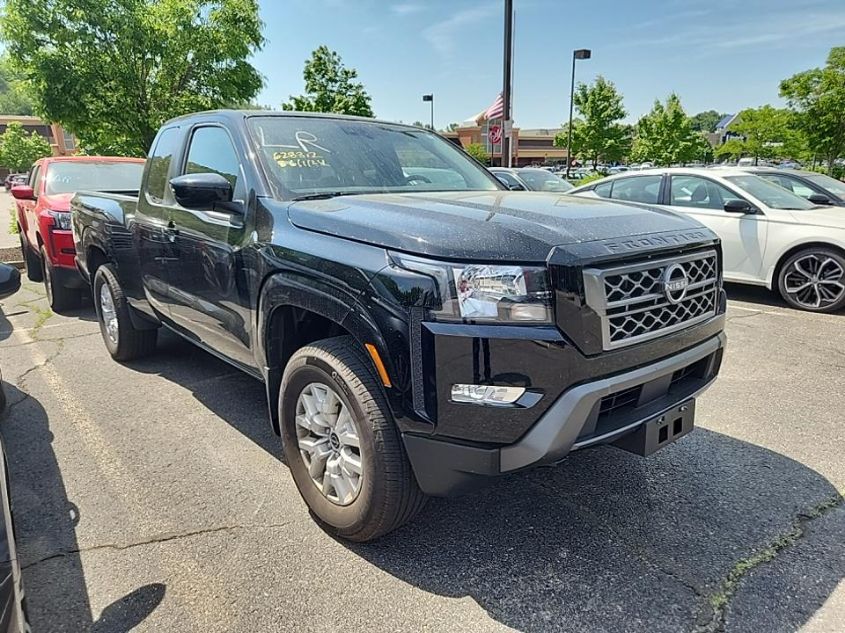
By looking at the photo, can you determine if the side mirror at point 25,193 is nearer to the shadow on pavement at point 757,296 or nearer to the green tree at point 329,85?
the shadow on pavement at point 757,296

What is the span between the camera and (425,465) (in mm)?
2166

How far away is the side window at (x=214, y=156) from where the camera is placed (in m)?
3.18

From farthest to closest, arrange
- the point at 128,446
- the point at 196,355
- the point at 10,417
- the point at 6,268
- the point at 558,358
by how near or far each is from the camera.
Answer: the point at 196,355 < the point at 10,417 < the point at 128,446 < the point at 6,268 < the point at 558,358

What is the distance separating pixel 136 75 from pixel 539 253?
12.3 m

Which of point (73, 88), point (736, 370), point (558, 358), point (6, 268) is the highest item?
point (73, 88)

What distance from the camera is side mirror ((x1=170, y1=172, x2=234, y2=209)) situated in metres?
2.88

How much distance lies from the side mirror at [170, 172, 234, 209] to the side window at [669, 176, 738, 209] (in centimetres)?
640

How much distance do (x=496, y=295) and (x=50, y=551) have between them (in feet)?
7.39

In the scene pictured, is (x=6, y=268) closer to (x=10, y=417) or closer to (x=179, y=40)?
(x=10, y=417)

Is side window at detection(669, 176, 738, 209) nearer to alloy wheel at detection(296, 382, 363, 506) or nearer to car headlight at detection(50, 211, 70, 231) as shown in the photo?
alloy wheel at detection(296, 382, 363, 506)

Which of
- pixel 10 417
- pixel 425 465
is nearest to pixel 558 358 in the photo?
pixel 425 465

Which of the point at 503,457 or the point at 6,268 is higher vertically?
the point at 6,268

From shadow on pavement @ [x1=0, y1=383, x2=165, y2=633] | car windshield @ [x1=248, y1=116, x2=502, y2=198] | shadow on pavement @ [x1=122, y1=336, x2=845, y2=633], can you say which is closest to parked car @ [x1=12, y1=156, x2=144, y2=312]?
shadow on pavement @ [x1=0, y1=383, x2=165, y2=633]

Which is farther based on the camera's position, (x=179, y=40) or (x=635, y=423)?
(x=179, y=40)
